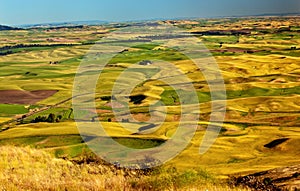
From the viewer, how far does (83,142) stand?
146ft

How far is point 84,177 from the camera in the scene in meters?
14.4

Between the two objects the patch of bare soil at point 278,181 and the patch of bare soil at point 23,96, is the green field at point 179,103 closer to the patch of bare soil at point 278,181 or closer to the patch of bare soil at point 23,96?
the patch of bare soil at point 278,181

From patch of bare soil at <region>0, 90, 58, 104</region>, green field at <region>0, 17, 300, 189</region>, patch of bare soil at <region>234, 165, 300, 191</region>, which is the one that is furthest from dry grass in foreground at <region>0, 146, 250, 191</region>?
patch of bare soil at <region>0, 90, 58, 104</region>

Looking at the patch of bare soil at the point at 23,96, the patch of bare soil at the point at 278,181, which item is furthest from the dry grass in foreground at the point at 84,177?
the patch of bare soil at the point at 23,96

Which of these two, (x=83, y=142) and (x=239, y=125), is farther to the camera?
(x=239, y=125)

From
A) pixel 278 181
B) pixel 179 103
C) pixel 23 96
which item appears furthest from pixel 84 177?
pixel 23 96

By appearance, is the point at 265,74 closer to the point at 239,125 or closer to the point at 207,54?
the point at 207,54

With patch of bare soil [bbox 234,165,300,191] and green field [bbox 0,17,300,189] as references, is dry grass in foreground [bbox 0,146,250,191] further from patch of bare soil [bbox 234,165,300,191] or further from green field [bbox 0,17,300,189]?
green field [bbox 0,17,300,189]

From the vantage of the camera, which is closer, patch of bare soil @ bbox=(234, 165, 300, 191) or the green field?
patch of bare soil @ bbox=(234, 165, 300, 191)

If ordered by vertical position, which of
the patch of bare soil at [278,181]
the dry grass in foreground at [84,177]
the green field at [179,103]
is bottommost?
the patch of bare soil at [278,181]

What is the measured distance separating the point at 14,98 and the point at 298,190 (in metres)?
84.5

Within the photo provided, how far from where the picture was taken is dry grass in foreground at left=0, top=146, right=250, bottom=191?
40.3ft

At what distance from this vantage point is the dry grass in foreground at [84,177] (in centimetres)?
1227

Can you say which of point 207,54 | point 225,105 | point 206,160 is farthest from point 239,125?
point 207,54
